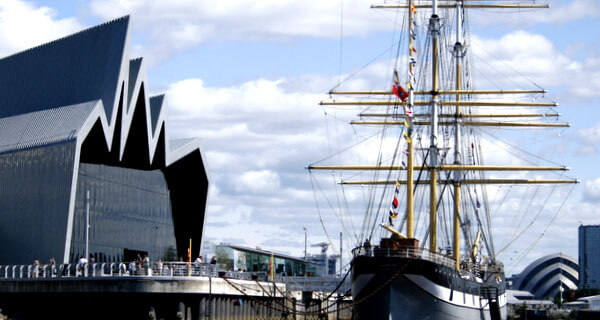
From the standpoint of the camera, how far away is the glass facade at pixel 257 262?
3327 inches

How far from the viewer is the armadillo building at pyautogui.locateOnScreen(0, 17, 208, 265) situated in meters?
65.3

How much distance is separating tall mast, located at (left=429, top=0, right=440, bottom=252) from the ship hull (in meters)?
11.0

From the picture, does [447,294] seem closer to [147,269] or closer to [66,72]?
[147,269]

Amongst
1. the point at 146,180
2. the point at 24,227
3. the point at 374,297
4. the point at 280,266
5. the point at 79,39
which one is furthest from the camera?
the point at 280,266

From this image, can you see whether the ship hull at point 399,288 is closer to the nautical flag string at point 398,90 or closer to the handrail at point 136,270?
the handrail at point 136,270

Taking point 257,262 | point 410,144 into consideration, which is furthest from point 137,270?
point 257,262

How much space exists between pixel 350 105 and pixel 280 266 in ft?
47.3

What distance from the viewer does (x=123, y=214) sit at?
7300 cm

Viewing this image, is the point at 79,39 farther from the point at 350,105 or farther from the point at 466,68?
the point at 466,68

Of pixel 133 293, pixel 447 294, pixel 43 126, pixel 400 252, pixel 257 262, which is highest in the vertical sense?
pixel 43 126

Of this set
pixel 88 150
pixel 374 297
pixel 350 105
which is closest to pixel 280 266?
pixel 350 105

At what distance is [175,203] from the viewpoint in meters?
80.2

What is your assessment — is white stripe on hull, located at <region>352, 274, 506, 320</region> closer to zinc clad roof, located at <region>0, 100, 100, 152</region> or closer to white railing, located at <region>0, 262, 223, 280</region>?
white railing, located at <region>0, 262, 223, 280</region>

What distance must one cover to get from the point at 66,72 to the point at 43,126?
14.3 ft
